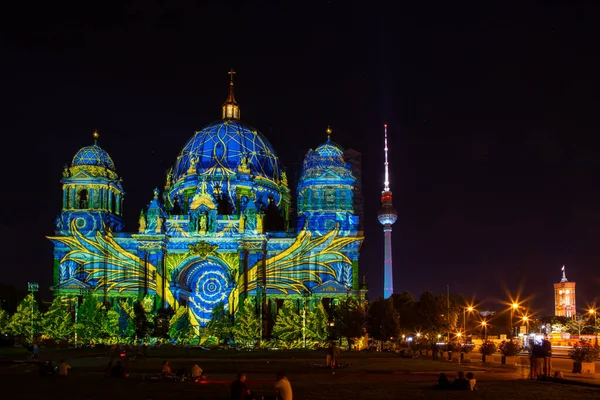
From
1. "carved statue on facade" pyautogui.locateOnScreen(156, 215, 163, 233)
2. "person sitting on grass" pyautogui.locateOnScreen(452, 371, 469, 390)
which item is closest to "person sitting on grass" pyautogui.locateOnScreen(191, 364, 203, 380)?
"person sitting on grass" pyautogui.locateOnScreen(452, 371, 469, 390)

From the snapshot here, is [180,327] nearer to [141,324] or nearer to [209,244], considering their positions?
[141,324]

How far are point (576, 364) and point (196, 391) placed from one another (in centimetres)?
2329

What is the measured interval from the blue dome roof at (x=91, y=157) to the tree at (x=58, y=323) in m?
24.1

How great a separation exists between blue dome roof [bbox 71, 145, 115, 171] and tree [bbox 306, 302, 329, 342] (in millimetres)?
42009

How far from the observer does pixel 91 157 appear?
393 ft

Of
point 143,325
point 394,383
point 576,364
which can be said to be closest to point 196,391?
point 394,383

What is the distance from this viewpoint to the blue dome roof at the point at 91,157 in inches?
4707

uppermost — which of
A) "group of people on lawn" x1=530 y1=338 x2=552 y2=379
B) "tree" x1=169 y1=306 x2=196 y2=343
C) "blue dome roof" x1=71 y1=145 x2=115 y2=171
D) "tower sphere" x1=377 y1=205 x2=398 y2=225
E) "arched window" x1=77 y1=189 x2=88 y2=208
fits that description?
"blue dome roof" x1=71 y1=145 x2=115 y2=171

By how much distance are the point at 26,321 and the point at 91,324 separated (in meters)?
7.57

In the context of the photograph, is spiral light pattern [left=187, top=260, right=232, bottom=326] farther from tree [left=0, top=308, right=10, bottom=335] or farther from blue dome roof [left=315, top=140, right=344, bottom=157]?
tree [left=0, top=308, right=10, bottom=335]

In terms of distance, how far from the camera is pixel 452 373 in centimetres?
4866

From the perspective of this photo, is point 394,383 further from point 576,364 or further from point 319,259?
point 319,259

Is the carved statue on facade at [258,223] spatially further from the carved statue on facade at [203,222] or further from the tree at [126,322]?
the tree at [126,322]

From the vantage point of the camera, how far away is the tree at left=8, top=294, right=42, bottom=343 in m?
97.2
